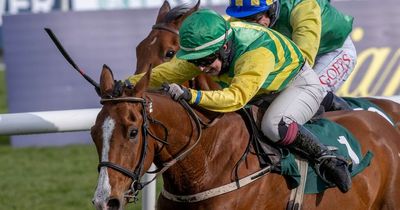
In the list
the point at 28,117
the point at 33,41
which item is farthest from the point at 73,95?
the point at 28,117

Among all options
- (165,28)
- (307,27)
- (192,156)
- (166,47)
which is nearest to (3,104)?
(165,28)

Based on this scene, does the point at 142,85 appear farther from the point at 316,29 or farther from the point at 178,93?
the point at 316,29

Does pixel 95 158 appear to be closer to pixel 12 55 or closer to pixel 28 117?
pixel 12 55

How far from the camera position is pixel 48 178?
9.04 metres

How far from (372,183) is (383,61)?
6.04m

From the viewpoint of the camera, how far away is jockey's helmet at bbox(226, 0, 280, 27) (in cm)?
546

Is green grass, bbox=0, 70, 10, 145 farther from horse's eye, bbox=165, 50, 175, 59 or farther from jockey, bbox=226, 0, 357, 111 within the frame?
jockey, bbox=226, 0, 357, 111

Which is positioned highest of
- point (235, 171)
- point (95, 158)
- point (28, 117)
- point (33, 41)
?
point (235, 171)

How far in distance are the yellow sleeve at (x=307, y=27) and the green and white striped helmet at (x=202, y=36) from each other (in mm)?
1077

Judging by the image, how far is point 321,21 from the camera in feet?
19.9

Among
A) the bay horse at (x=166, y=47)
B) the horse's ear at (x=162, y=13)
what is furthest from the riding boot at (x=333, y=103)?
the horse's ear at (x=162, y=13)

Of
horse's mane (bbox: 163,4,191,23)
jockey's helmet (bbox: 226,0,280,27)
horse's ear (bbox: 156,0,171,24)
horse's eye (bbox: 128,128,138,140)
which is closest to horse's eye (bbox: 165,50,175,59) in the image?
horse's mane (bbox: 163,4,191,23)

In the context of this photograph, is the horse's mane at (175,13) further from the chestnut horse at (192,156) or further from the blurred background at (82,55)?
the blurred background at (82,55)

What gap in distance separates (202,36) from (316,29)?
1.38 meters
